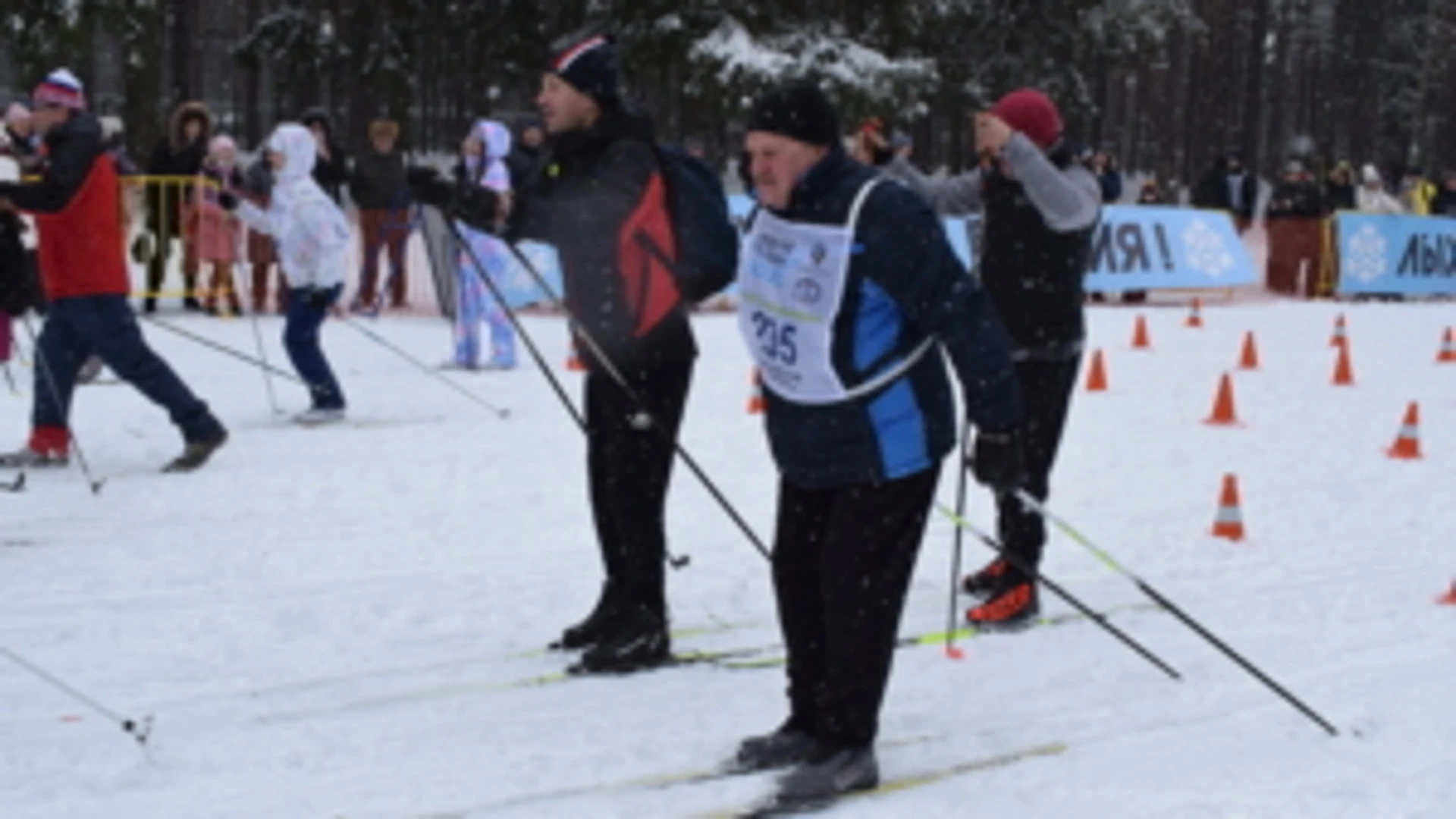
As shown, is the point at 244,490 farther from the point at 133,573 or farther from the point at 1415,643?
the point at 1415,643

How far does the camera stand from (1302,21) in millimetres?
68875

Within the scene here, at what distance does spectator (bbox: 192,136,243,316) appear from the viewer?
14.5m

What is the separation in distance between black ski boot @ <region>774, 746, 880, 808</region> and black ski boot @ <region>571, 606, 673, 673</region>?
3.56 ft

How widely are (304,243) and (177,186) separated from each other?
636cm

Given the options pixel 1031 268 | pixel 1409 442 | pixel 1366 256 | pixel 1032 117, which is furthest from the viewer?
pixel 1366 256

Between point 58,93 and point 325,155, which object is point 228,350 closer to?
point 58,93

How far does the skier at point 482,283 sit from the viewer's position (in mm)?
11836

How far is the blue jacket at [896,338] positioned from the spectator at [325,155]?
11.7 m

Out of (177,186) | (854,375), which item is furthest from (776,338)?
(177,186)

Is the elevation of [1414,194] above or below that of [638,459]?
above

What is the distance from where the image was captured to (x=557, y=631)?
18.8 feet

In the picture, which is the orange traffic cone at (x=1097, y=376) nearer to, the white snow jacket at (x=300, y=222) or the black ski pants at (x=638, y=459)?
the white snow jacket at (x=300, y=222)

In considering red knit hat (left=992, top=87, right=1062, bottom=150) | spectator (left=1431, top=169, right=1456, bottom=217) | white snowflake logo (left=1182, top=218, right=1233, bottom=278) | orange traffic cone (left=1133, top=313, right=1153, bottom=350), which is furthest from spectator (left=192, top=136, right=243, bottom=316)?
spectator (left=1431, top=169, right=1456, bottom=217)

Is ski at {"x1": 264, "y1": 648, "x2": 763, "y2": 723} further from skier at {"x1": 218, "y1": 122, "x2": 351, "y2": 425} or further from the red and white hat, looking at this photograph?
skier at {"x1": 218, "y1": 122, "x2": 351, "y2": 425}
